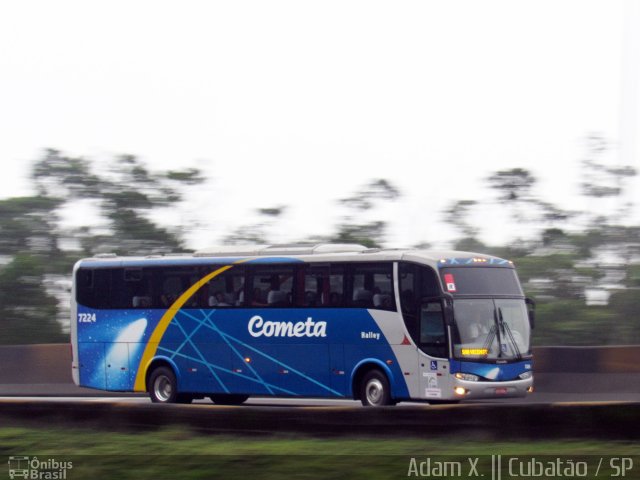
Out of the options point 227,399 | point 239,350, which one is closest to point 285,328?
point 239,350

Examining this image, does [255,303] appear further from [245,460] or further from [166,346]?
[245,460]

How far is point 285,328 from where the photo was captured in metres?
22.7

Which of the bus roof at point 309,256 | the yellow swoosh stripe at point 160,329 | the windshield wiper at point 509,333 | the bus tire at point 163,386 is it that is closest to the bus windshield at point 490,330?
the windshield wiper at point 509,333

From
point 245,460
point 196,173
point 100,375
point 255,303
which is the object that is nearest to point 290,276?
point 255,303

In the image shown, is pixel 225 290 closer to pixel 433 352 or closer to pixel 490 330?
pixel 433 352

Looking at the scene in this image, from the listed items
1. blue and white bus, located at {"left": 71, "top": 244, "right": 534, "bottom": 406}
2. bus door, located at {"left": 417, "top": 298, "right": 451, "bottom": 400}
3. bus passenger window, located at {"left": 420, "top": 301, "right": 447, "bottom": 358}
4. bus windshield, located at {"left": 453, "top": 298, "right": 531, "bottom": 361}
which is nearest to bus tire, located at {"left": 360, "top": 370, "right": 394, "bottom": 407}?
blue and white bus, located at {"left": 71, "top": 244, "right": 534, "bottom": 406}

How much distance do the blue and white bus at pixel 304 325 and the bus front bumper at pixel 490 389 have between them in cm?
2

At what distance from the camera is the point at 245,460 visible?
11852 millimetres

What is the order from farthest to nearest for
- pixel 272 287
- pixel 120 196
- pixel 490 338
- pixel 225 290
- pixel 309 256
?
pixel 120 196 → pixel 225 290 → pixel 272 287 → pixel 309 256 → pixel 490 338

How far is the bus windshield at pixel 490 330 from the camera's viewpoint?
2073 cm

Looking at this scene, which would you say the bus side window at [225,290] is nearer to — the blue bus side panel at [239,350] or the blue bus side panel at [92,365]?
the blue bus side panel at [239,350]

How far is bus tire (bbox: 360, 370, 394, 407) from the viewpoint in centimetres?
2128

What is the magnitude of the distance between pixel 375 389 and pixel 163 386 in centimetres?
506

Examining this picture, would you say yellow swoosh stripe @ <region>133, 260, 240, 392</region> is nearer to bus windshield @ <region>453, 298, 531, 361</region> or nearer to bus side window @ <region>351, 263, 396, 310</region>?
bus side window @ <region>351, 263, 396, 310</region>
